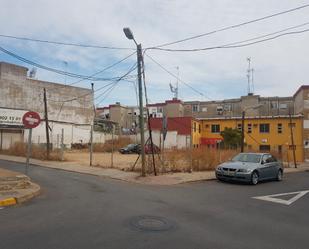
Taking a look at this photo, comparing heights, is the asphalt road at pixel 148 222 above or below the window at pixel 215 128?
below

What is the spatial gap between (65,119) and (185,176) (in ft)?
117

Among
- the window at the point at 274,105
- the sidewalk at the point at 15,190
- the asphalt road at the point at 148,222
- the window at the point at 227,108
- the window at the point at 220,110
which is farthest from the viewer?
the window at the point at 220,110

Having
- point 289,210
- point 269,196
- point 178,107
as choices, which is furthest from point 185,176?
point 178,107

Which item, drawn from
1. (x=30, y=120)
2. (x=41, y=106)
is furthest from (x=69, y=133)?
(x=30, y=120)

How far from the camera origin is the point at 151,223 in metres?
7.50

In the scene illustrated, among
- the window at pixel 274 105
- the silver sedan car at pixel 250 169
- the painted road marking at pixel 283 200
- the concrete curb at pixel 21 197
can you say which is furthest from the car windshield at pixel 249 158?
the window at pixel 274 105

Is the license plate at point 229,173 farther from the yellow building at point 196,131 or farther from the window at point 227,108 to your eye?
the window at point 227,108

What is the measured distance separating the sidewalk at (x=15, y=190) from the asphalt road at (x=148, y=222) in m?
0.35

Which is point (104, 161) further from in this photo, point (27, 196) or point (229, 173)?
point (27, 196)

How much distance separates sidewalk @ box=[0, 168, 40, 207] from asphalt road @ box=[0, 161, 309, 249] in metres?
0.35

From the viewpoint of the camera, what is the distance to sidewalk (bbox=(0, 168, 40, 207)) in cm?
935

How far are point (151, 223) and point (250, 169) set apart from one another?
10368 mm

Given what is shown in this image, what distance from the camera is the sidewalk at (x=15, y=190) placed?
935 cm

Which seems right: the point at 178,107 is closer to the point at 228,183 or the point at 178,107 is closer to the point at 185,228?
the point at 228,183
